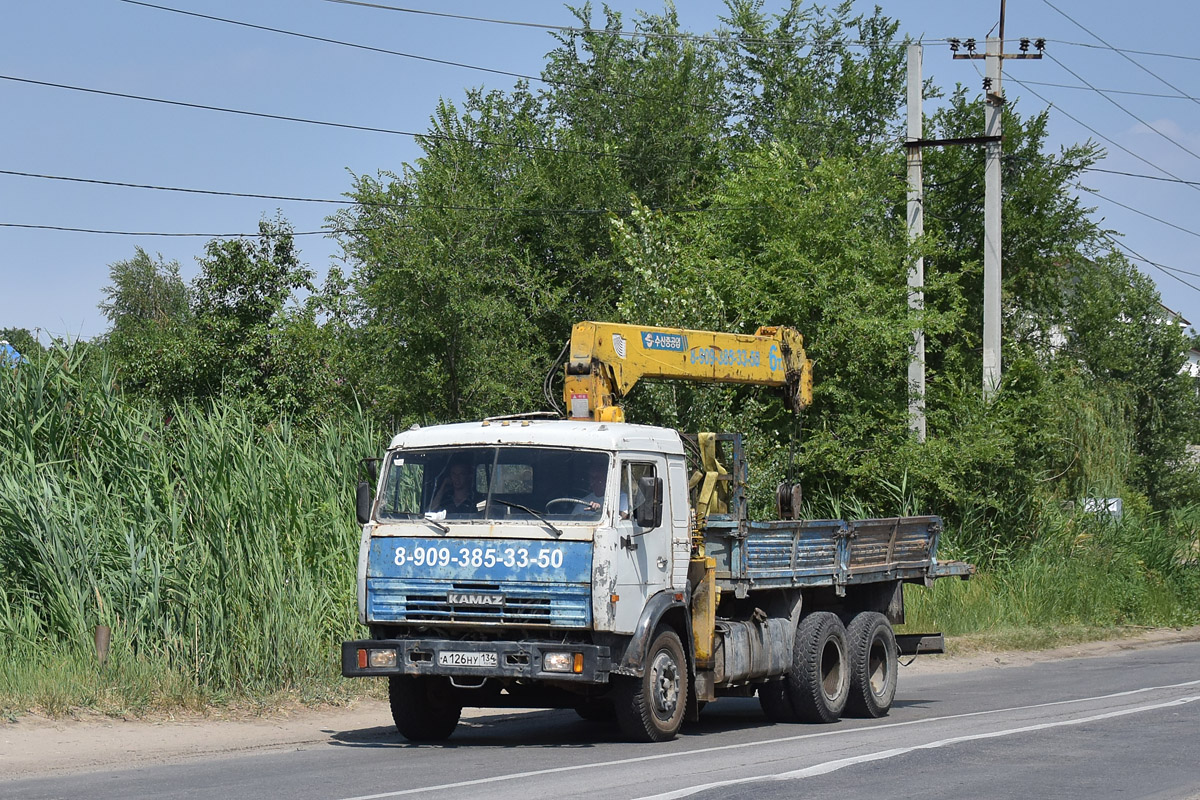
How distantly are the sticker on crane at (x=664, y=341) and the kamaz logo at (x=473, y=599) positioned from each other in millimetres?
3803

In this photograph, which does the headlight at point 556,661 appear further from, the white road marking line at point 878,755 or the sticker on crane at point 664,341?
the sticker on crane at point 664,341

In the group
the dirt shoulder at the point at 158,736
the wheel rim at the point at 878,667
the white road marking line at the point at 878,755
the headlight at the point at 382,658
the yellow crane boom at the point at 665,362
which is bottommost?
the dirt shoulder at the point at 158,736

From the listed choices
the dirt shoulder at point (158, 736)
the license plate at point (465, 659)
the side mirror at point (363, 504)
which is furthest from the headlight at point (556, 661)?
the dirt shoulder at point (158, 736)

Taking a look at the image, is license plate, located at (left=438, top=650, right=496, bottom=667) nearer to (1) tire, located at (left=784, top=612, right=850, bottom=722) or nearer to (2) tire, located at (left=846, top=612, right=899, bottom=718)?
(1) tire, located at (left=784, top=612, right=850, bottom=722)

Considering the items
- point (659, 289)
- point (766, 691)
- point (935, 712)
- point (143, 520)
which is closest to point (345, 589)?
point (143, 520)

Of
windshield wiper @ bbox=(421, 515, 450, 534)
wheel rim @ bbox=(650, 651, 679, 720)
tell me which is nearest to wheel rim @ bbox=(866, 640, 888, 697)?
wheel rim @ bbox=(650, 651, 679, 720)

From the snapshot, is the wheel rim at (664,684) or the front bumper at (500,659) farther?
the wheel rim at (664,684)

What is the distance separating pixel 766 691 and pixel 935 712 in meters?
2.13

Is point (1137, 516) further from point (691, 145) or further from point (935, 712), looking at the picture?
point (935, 712)

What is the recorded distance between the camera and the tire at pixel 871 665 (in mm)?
14336

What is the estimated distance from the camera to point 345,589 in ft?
51.1

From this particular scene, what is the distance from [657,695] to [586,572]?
1397 millimetres

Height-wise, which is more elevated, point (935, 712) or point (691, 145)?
point (691, 145)

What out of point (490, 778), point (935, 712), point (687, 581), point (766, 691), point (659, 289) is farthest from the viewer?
point (659, 289)
